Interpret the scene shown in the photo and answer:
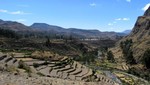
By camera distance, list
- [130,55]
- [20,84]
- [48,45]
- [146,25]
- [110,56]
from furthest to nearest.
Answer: [146,25]
[48,45]
[110,56]
[130,55]
[20,84]

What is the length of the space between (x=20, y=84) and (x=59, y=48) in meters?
137

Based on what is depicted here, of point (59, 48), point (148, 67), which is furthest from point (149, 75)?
point (59, 48)

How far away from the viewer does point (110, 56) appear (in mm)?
133375

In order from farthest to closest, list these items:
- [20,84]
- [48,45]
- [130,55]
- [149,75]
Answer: [48,45]
[130,55]
[149,75]
[20,84]

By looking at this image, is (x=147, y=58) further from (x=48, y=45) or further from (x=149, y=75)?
(x=48, y=45)

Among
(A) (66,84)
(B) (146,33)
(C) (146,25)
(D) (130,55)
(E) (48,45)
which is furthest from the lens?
(C) (146,25)

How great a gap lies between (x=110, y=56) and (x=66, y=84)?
10984cm

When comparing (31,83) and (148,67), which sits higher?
(31,83)

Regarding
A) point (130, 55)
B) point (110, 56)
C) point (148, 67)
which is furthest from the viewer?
point (110, 56)

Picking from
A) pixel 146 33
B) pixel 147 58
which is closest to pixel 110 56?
pixel 147 58

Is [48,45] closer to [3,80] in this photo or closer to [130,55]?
[130,55]

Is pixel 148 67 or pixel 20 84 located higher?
pixel 20 84

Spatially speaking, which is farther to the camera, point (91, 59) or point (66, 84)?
point (91, 59)

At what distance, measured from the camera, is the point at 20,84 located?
21.5 metres
